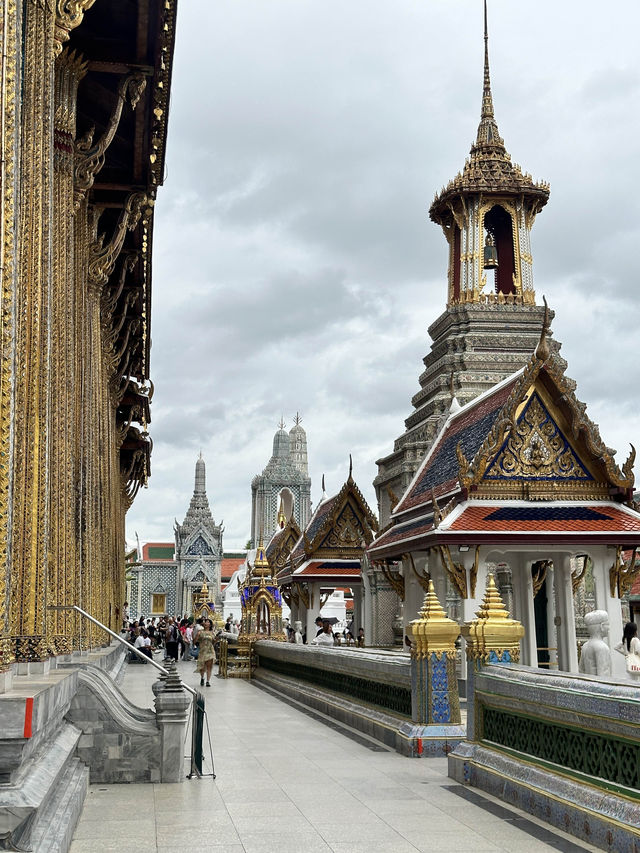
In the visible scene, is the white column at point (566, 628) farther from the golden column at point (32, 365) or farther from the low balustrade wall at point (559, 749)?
the golden column at point (32, 365)

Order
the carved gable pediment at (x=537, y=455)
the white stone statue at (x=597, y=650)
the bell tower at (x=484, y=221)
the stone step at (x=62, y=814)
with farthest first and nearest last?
1. the bell tower at (x=484, y=221)
2. the carved gable pediment at (x=537, y=455)
3. the white stone statue at (x=597, y=650)
4. the stone step at (x=62, y=814)

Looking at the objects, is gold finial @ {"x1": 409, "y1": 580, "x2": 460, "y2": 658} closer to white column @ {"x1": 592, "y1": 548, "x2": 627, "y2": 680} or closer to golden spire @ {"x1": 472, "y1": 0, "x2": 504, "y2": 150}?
white column @ {"x1": 592, "y1": 548, "x2": 627, "y2": 680}

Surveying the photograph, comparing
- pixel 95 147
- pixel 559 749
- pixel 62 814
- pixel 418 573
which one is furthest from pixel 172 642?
pixel 62 814

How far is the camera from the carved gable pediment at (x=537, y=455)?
12758 millimetres

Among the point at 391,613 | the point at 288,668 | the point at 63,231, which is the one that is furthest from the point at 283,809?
the point at 391,613

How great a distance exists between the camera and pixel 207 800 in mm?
7219

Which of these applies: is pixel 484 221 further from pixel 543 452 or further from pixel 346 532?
pixel 543 452

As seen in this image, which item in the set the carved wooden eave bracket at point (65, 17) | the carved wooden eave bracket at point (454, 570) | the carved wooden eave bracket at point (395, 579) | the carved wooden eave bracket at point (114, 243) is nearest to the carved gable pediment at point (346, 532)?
the carved wooden eave bracket at point (395, 579)

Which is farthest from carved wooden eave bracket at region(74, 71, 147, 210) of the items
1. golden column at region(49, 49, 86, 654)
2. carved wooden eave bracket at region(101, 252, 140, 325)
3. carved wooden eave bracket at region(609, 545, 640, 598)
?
carved wooden eave bracket at region(609, 545, 640, 598)

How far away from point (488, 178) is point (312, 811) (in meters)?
29.1

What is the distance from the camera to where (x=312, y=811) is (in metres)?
6.78

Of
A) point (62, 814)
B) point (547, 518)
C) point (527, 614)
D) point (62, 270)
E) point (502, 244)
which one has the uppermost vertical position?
point (502, 244)

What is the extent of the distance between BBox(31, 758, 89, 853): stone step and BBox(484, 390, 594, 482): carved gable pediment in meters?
7.06

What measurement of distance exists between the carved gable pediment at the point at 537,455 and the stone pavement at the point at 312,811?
423 cm
